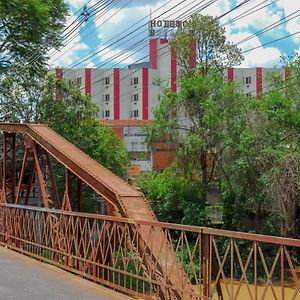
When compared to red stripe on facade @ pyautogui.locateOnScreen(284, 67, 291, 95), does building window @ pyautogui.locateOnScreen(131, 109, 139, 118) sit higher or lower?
higher

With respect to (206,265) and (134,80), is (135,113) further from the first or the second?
(206,265)

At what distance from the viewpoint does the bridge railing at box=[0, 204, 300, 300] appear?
5.39m

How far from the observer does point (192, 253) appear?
6445mm

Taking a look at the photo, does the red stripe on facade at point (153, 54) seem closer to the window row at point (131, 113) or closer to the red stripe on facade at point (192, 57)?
the window row at point (131, 113)

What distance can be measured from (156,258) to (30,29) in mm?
16576

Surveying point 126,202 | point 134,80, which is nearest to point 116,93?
point 134,80

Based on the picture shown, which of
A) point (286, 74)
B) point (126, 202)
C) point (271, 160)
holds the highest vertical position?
point (286, 74)

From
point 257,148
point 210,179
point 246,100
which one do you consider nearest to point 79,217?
point 257,148

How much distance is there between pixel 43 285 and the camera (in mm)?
7902

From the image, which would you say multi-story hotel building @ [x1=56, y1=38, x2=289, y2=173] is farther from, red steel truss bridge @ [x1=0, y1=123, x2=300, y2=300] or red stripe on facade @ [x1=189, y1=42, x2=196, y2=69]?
red steel truss bridge @ [x1=0, y1=123, x2=300, y2=300]

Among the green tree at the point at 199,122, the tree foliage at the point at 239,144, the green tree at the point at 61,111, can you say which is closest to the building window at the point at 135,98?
the green tree at the point at 61,111

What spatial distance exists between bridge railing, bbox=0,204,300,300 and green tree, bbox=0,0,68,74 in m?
11.5

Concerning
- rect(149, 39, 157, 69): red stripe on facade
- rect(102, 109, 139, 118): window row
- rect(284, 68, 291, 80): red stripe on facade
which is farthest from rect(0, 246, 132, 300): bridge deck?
rect(102, 109, 139, 118): window row

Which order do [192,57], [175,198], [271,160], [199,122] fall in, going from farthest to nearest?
[192,57], [175,198], [199,122], [271,160]
